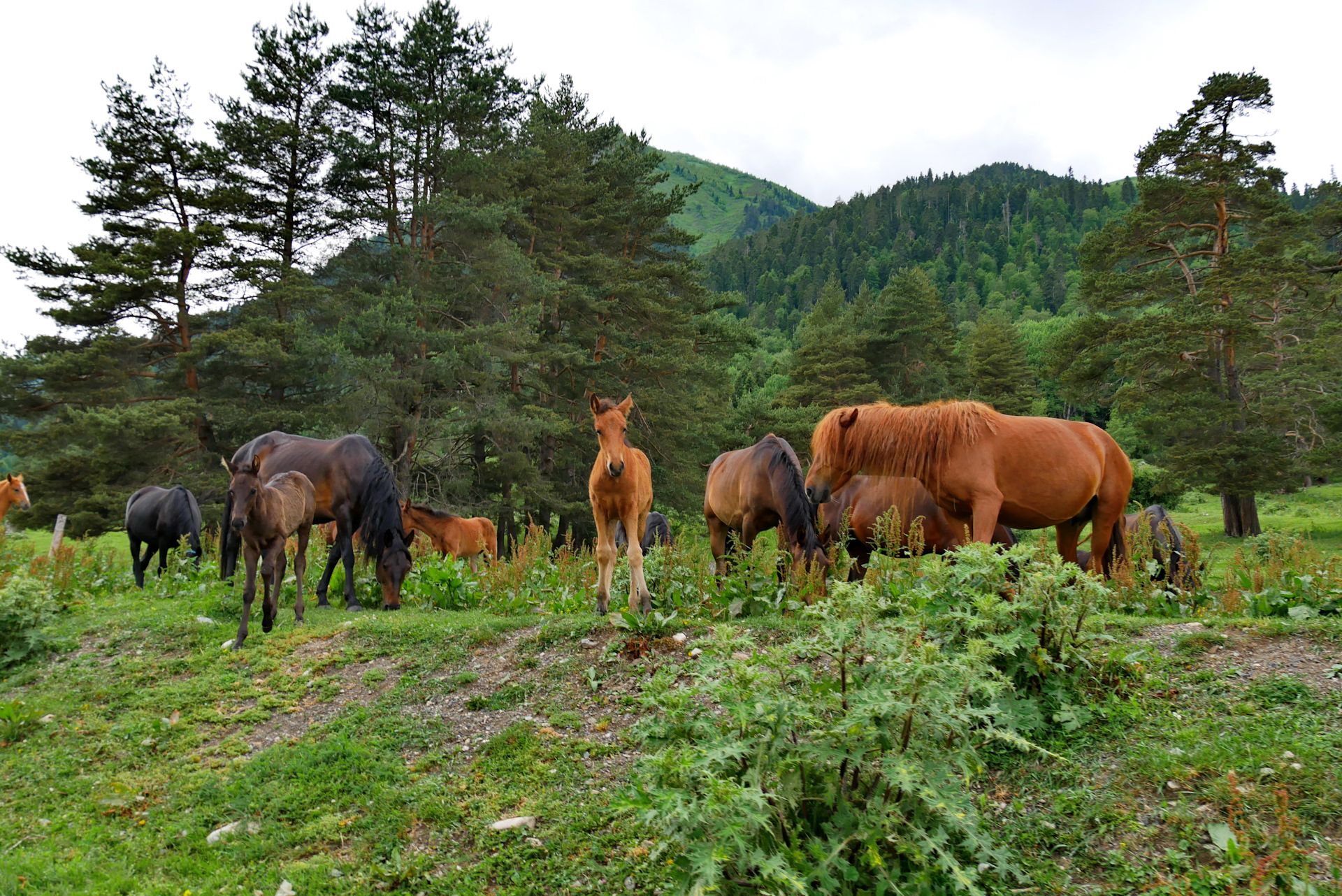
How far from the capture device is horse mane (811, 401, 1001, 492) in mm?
6324

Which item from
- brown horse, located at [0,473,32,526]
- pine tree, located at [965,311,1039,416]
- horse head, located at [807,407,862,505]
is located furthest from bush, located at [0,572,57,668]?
pine tree, located at [965,311,1039,416]

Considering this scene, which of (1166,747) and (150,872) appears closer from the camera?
(1166,747)

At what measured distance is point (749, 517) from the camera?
27.6ft

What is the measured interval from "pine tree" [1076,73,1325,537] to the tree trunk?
0.04 m

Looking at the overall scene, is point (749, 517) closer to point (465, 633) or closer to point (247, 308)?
point (465, 633)

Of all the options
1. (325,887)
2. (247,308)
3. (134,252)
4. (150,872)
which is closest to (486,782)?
(325,887)

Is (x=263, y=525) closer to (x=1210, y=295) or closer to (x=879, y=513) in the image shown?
(x=879, y=513)

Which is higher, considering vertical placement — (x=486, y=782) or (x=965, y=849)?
(x=965, y=849)

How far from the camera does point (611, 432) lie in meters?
6.54

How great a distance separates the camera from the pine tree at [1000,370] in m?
48.5

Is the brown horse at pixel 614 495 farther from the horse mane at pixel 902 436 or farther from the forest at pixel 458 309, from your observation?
the forest at pixel 458 309

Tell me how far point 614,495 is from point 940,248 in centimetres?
14511

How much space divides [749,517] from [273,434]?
7.47 m

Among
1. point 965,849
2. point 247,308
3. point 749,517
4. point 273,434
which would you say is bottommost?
point 965,849
